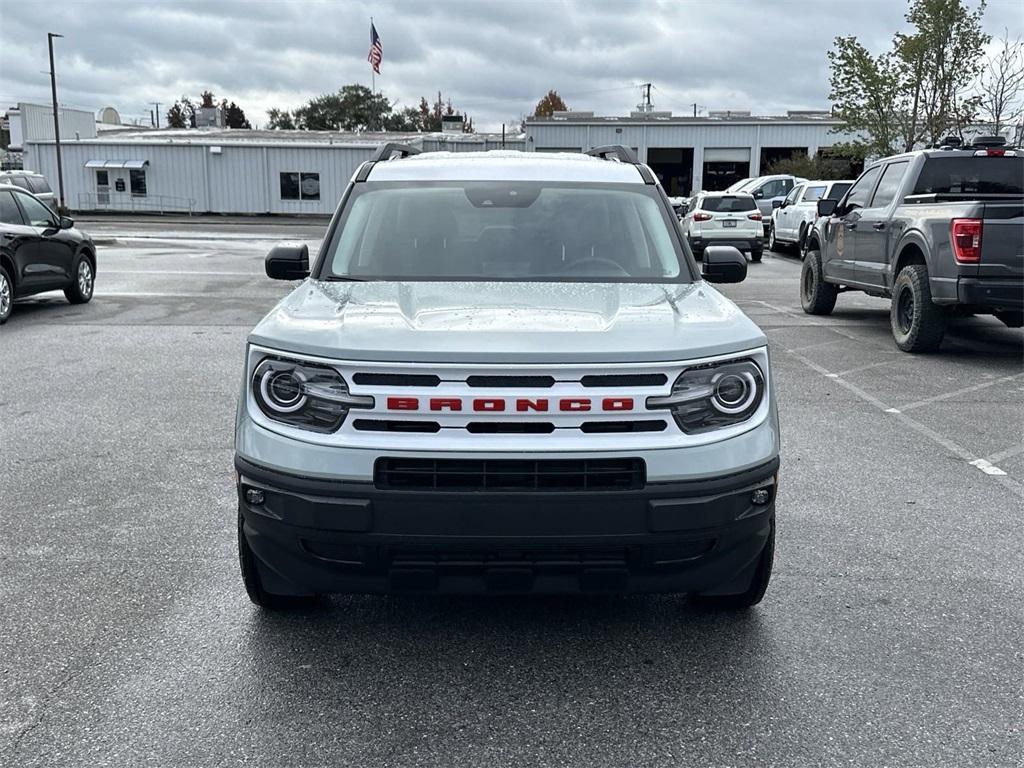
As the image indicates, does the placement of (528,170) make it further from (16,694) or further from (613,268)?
(16,694)

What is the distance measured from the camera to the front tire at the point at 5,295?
1134 cm

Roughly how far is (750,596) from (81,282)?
1189 cm

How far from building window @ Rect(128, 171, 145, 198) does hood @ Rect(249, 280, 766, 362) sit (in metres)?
48.4

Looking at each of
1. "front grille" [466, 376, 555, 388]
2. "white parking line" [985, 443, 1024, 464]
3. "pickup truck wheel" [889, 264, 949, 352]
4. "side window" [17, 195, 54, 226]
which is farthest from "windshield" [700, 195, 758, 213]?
"front grille" [466, 376, 555, 388]

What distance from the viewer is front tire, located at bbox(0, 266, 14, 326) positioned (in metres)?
11.3

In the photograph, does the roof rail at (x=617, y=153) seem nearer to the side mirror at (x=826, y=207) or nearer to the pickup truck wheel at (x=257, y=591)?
the pickup truck wheel at (x=257, y=591)

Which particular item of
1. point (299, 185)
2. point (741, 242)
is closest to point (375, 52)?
point (299, 185)

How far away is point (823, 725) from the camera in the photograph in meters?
2.99

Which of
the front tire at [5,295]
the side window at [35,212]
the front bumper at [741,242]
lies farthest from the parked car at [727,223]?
the front tire at [5,295]

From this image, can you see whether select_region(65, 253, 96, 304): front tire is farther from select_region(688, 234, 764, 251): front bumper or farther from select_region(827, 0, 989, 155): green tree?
select_region(827, 0, 989, 155): green tree

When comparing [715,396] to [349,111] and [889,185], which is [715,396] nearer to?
[889,185]

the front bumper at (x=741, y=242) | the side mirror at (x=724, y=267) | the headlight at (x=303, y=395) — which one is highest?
the side mirror at (x=724, y=267)

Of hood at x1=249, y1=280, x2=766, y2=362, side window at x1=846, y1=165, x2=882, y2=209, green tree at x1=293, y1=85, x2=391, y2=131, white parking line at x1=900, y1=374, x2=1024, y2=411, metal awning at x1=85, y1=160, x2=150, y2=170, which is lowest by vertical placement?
white parking line at x1=900, y1=374, x2=1024, y2=411

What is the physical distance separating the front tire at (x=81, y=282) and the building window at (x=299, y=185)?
115 ft
